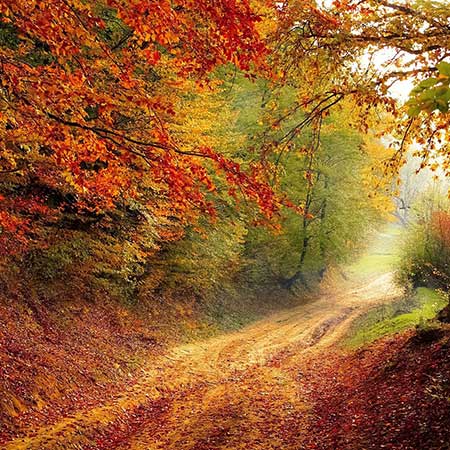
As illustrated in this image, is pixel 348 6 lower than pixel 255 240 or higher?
higher

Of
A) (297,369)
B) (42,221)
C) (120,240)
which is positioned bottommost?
(297,369)

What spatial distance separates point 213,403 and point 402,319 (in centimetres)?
691

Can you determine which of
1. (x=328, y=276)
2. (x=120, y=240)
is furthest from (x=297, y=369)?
(x=328, y=276)

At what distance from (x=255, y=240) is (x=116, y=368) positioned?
11.1 metres

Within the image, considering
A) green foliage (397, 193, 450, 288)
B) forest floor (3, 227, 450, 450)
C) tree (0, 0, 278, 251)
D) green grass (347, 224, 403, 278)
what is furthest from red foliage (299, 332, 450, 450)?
green grass (347, 224, 403, 278)

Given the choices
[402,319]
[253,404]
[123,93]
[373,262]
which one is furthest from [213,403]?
[373,262]

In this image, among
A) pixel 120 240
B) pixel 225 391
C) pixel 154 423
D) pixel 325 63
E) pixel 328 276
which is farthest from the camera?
pixel 328 276

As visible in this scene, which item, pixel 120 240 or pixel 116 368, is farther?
pixel 120 240

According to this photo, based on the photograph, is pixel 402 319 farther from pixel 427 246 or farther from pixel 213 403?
pixel 213 403

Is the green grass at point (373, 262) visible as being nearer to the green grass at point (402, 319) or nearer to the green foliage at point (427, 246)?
the green foliage at point (427, 246)

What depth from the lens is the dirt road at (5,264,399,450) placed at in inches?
268

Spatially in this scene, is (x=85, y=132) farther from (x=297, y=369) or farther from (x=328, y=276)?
(x=328, y=276)

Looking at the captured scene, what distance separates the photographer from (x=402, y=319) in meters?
13.0

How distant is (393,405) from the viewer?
6691 millimetres
